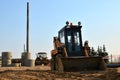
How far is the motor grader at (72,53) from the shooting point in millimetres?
18891

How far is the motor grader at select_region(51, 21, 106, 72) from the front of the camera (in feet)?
62.0

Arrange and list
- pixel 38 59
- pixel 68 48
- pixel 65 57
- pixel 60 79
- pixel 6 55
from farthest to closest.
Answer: pixel 38 59
pixel 6 55
pixel 68 48
pixel 65 57
pixel 60 79

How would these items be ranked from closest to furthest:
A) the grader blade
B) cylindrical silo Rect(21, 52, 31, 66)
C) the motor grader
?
the grader blade → the motor grader → cylindrical silo Rect(21, 52, 31, 66)

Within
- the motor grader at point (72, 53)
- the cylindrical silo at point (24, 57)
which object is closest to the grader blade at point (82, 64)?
the motor grader at point (72, 53)

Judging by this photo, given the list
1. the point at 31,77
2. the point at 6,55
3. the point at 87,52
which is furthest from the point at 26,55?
the point at 31,77

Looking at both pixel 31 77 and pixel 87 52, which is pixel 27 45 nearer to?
pixel 87 52

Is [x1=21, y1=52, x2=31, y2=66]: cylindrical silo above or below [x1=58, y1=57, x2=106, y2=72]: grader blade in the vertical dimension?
above

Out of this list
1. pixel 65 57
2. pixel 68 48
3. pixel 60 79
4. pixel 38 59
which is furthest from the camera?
pixel 38 59

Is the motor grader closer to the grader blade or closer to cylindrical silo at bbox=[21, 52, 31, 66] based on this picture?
the grader blade

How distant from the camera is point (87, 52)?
68.8 feet

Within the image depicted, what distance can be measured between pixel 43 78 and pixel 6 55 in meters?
32.8

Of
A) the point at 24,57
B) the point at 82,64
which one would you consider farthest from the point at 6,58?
the point at 82,64

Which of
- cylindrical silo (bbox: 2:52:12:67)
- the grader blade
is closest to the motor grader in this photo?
the grader blade

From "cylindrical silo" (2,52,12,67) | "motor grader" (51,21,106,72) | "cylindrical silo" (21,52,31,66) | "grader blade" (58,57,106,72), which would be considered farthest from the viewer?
"cylindrical silo" (21,52,31,66)
